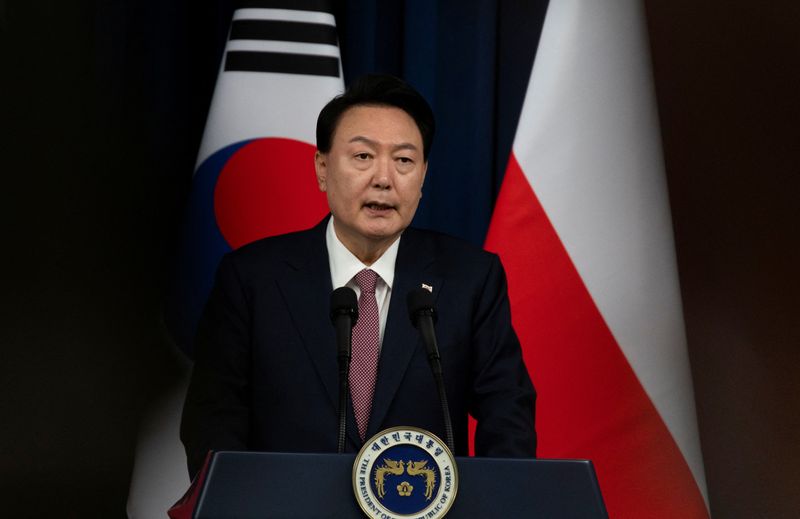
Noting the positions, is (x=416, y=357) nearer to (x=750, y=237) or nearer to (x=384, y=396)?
(x=384, y=396)

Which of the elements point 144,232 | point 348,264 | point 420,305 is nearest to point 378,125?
point 348,264

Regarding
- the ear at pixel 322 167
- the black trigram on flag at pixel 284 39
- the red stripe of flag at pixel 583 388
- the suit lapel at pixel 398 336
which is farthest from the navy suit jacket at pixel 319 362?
the black trigram on flag at pixel 284 39

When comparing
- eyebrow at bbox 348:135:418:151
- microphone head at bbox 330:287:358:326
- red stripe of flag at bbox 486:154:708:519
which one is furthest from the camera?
red stripe of flag at bbox 486:154:708:519

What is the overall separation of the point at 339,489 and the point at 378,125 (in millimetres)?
857

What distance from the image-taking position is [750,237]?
8.38ft

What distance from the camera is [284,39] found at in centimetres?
240

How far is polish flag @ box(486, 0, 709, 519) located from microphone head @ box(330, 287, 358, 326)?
1.00 metres

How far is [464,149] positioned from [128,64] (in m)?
0.96

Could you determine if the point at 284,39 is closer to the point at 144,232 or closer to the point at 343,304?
the point at 144,232

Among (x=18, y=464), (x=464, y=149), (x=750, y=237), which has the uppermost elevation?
(x=464, y=149)

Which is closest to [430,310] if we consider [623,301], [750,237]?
[623,301]

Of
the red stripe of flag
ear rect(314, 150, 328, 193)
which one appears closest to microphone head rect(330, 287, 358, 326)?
ear rect(314, 150, 328, 193)

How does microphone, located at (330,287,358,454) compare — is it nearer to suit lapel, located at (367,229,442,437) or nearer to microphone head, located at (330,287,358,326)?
microphone head, located at (330,287,358,326)

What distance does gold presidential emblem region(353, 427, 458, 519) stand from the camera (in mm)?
1053
